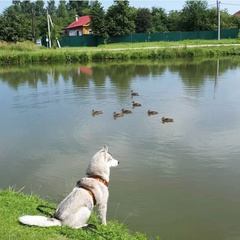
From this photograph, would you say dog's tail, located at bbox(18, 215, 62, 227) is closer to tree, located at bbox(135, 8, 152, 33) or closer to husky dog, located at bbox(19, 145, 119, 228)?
husky dog, located at bbox(19, 145, 119, 228)

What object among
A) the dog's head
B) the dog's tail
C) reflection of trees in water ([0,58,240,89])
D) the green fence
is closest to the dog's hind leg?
the dog's tail

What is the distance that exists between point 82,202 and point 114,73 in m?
27.4

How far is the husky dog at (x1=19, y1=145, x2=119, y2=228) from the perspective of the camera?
18.3 feet

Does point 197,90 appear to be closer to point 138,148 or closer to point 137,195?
point 138,148

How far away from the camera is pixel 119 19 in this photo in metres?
58.1

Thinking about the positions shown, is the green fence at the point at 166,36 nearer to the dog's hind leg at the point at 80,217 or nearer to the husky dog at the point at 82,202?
the husky dog at the point at 82,202

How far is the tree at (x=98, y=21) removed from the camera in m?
58.2

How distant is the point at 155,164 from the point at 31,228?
5.77 m

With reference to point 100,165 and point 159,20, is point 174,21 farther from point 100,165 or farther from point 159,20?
point 100,165

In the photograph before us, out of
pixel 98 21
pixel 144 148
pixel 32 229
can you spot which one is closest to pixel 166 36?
pixel 98 21

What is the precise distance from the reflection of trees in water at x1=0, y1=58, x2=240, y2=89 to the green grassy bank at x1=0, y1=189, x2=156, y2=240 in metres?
18.9

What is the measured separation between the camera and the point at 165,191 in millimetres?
8875

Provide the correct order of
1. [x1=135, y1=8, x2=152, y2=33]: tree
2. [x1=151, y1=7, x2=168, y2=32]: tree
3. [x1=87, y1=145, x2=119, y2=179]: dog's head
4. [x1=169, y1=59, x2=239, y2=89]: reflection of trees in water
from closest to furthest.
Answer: [x1=87, y1=145, x2=119, y2=179]: dog's head
[x1=169, y1=59, x2=239, y2=89]: reflection of trees in water
[x1=135, y1=8, x2=152, y2=33]: tree
[x1=151, y1=7, x2=168, y2=32]: tree

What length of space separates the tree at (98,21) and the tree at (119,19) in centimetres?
83
